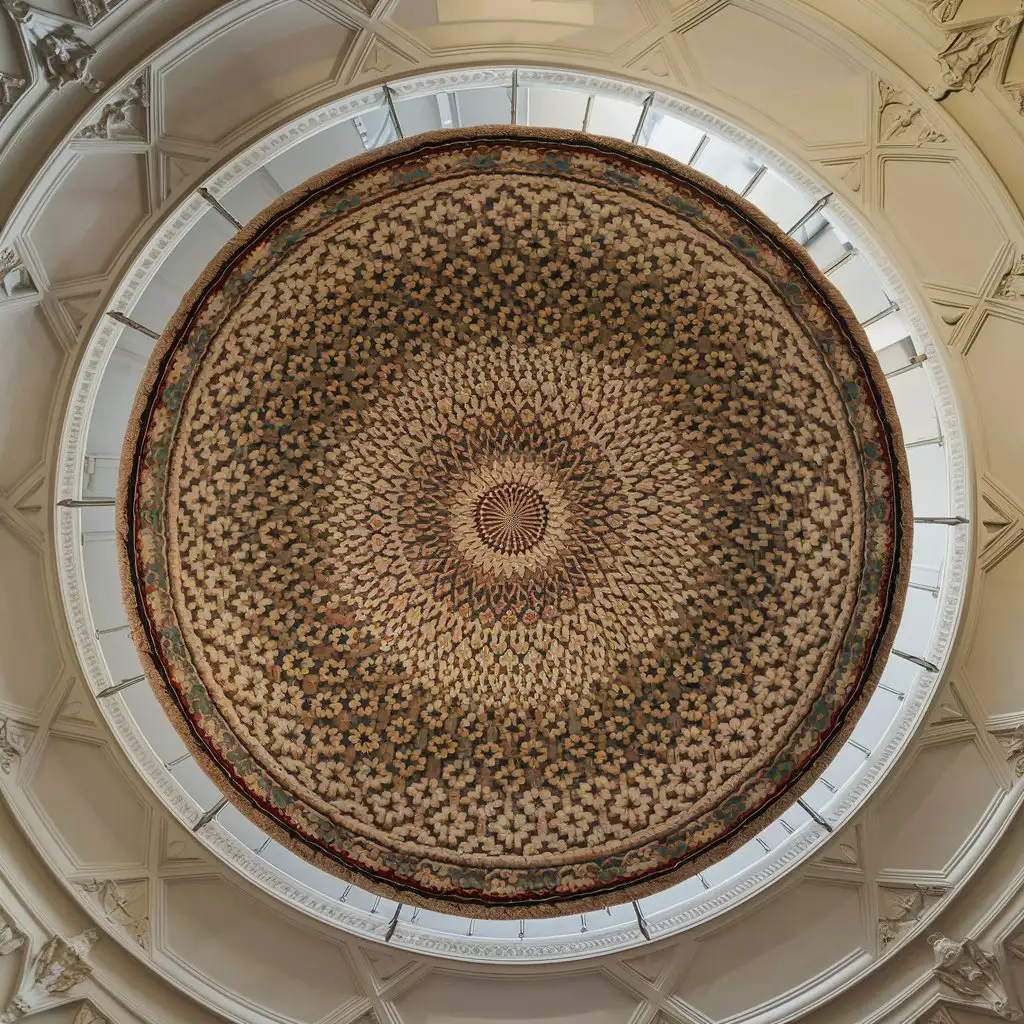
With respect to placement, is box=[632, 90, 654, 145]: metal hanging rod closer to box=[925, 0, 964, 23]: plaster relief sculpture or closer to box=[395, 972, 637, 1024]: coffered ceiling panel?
box=[925, 0, 964, 23]: plaster relief sculpture

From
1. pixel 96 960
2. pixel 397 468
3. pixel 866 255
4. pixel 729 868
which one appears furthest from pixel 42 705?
pixel 866 255

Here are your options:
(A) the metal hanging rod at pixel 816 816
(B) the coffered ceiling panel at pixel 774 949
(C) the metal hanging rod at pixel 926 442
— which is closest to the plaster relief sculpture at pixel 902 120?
(C) the metal hanging rod at pixel 926 442

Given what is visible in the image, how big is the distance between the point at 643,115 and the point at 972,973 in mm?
8901

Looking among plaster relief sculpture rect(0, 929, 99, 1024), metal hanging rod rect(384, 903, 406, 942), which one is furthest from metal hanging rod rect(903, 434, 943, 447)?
plaster relief sculpture rect(0, 929, 99, 1024)

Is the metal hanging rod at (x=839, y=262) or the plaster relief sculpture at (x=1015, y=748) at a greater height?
the metal hanging rod at (x=839, y=262)

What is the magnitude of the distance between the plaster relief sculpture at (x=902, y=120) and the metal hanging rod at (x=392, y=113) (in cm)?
425


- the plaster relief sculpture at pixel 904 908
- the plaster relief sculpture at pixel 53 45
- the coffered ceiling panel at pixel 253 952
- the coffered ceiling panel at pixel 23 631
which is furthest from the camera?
the coffered ceiling panel at pixel 253 952

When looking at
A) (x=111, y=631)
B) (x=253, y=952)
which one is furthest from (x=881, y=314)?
(x=253, y=952)

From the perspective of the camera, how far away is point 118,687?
28.6ft

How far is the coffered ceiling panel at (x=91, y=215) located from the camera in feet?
23.1

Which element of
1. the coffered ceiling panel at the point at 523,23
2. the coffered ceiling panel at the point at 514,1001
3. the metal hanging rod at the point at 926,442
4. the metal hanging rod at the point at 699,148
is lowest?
the coffered ceiling panel at the point at 514,1001

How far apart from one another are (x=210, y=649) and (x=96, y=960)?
11.0ft

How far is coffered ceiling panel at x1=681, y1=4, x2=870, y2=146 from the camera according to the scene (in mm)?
6941

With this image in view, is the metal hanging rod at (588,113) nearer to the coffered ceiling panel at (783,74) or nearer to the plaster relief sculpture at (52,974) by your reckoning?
the coffered ceiling panel at (783,74)
